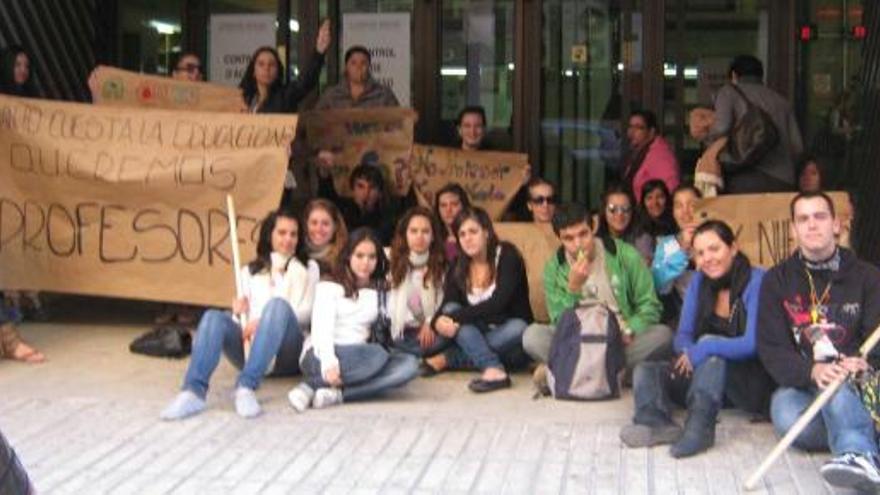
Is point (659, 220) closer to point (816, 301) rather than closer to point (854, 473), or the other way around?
point (816, 301)

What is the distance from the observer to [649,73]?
10.5m

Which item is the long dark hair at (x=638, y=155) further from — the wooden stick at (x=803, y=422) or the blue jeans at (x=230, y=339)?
the wooden stick at (x=803, y=422)

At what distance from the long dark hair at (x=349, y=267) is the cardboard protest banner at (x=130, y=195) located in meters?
1.22

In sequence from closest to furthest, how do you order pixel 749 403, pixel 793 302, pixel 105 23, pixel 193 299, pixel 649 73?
1. pixel 793 302
2. pixel 749 403
3. pixel 193 299
4. pixel 649 73
5. pixel 105 23

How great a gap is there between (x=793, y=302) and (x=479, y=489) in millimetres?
1657

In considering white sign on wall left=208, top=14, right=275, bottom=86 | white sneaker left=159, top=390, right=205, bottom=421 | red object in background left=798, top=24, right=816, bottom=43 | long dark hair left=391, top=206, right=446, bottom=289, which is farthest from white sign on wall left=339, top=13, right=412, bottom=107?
white sneaker left=159, top=390, right=205, bottom=421

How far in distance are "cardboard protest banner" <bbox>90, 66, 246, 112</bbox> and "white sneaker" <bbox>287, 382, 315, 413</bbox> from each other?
2752mm

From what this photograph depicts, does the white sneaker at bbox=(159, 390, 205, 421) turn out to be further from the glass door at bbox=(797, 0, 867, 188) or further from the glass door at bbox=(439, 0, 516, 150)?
the glass door at bbox=(797, 0, 867, 188)

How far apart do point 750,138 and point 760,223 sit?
2.49ft

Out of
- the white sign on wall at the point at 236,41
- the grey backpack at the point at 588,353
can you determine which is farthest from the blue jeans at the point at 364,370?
the white sign on wall at the point at 236,41

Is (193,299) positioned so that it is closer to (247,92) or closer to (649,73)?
(247,92)

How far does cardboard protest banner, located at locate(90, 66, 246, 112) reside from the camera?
28.6 feet

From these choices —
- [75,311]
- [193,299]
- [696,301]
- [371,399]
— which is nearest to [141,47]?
[75,311]

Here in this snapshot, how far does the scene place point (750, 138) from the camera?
8.18m
